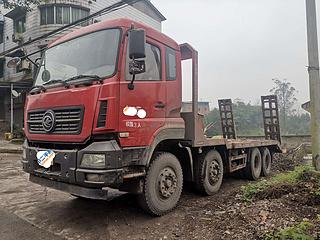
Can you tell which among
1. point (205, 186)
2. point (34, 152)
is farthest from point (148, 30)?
point (205, 186)

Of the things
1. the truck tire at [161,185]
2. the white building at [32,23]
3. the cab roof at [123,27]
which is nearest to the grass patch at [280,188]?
the truck tire at [161,185]

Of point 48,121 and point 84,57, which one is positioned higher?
point 84,57

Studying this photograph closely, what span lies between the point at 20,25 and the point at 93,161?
2114 cm

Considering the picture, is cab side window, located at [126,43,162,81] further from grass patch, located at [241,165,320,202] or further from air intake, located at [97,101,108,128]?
grass patch, located at [241,165,320,202]

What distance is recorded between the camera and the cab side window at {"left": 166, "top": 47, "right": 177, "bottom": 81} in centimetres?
493

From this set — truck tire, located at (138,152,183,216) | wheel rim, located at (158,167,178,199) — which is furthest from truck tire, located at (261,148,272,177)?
wheel rim, located at (158,167,178,199)

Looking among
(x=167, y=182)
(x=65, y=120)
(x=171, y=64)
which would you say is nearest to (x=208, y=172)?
(x=167, y=182)

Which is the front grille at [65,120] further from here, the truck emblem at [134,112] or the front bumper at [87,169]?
the truck emblem at [134,112]

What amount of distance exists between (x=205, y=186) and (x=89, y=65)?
3.03 m

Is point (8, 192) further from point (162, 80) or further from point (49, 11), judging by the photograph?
point (49, 11)

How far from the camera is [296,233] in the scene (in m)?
3.12

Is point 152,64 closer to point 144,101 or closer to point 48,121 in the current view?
point 144,101

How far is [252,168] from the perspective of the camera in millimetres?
7816

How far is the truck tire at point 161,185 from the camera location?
172 inches
